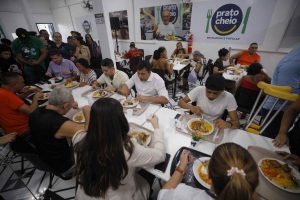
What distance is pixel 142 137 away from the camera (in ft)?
4.91

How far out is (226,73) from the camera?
402cm

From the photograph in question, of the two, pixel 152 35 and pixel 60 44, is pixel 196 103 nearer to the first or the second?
pixel 60 44

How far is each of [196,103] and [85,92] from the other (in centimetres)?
198

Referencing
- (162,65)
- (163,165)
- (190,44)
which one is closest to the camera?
(163,165)

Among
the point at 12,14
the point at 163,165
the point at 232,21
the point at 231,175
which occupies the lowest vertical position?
the point at 163,165

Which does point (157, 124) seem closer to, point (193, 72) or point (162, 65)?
point (162, 65)

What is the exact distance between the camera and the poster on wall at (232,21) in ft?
15.5

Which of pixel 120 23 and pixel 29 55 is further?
pixel 120 23

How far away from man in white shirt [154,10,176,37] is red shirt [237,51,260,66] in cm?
301

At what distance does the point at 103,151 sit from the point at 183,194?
597 millimetres

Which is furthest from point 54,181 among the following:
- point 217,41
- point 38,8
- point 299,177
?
point 38,8

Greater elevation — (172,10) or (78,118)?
(172,10)

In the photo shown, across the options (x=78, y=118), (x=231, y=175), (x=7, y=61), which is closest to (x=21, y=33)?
(x=7, y=61)

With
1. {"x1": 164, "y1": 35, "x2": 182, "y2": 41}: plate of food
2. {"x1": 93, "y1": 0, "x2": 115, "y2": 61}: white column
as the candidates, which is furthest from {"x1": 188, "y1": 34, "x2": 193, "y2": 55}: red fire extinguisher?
{"x1": 93, "y1": 0, "x2": 115, "y2": 61}: white column
